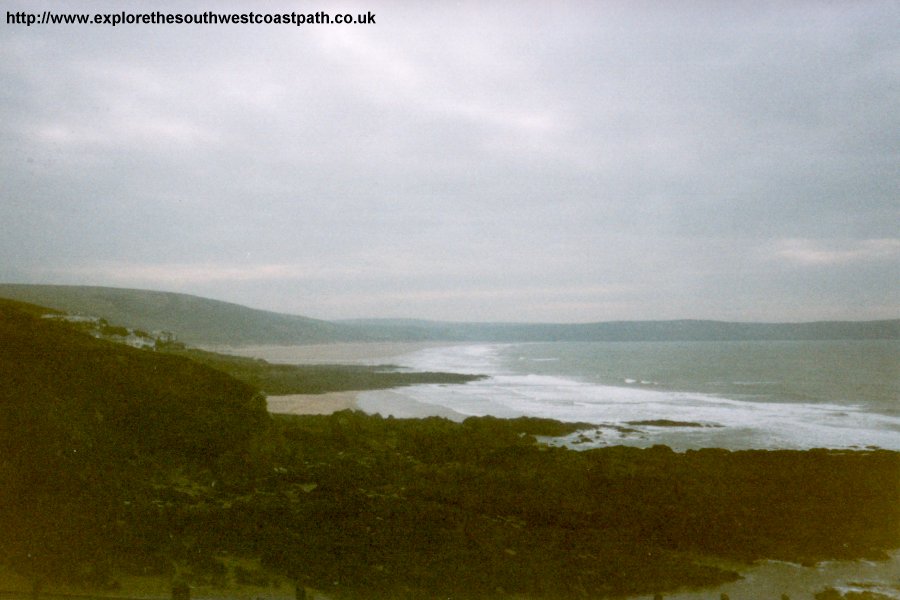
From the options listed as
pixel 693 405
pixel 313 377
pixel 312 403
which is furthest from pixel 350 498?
pixel 313 377

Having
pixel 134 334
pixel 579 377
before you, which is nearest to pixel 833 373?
pixel 579 377

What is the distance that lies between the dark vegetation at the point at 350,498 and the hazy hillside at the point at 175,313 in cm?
6393

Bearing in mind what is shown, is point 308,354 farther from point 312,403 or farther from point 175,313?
point 312,403

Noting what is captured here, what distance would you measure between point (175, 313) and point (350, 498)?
95.2m

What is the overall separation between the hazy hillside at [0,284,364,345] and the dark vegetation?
63.9 metres

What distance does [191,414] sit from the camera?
1533 centimetres

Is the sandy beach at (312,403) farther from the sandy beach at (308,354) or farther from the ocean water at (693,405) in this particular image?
the sandy beach at (308,354)

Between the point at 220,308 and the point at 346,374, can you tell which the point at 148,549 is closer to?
the point at 346,374

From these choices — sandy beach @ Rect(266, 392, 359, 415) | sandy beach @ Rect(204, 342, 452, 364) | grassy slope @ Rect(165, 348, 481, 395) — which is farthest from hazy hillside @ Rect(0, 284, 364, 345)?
sandy beach @ Rect(266, 392, 359, 415)

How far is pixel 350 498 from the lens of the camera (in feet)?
43.0

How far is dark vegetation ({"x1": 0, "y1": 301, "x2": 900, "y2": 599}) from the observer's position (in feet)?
32.9

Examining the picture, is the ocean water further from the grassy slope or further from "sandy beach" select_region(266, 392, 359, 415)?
the grassy slope

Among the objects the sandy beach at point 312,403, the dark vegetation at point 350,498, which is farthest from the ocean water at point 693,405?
the dark vegetation at point 350,498

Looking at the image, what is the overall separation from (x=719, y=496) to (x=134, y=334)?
64.9 ft
